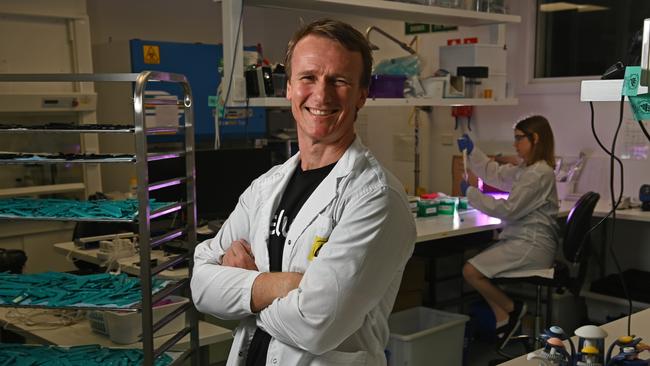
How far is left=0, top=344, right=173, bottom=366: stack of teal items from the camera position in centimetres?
227

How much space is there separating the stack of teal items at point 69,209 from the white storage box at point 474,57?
2.65 metres

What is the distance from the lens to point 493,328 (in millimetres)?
4074

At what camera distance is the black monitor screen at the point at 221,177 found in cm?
328

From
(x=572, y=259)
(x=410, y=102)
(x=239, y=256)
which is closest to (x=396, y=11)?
(x=410, y=102)

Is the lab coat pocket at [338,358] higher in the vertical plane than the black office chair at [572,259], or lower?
higher

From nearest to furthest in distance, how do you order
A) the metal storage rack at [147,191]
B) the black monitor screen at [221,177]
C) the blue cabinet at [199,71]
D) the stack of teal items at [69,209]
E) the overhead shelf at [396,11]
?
the metal storage rack at [147,191]
the stack of teal items at [69,209]
the black monitor screen at [221,177]
the overhead shelf at [396,11]
the blue cabinet at [199,71]

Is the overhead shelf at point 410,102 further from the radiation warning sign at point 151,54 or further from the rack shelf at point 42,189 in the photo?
the rack shelf at point 42,189

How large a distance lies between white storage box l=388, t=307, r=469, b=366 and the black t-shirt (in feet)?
5.75

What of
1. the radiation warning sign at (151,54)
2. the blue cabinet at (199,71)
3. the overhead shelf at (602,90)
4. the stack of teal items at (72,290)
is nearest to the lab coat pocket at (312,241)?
the overhead shelf at (602,90)

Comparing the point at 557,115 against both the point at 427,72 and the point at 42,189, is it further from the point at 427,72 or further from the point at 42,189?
the point at 42,189

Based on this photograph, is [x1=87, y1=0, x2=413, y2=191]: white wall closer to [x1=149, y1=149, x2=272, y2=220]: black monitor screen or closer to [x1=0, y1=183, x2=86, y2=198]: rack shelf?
[x1=0, y1=183, x2=86, y2=198]: rack shelf

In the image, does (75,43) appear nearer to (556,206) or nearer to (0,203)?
(0,203)

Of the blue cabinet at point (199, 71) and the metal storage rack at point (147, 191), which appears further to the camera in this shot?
the blue cabinet at point (199, 71)

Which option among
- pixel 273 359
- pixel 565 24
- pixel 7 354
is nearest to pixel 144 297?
pixel 7 354
